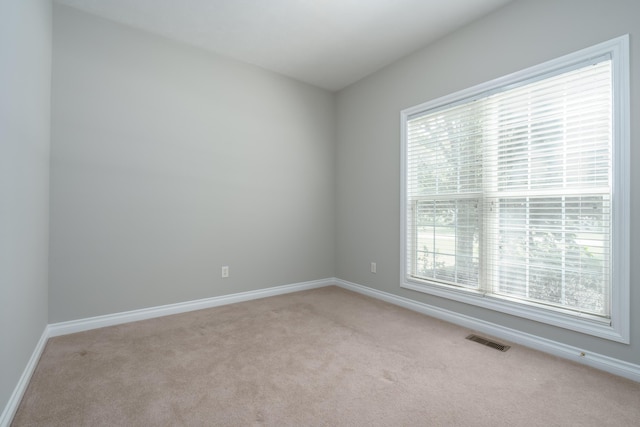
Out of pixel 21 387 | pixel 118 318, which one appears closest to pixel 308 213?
pixel 118 318

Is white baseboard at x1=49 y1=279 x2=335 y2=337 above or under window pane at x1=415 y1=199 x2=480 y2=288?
under

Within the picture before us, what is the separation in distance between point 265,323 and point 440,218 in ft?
6.51

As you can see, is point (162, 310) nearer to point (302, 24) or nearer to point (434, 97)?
point (302, 24)

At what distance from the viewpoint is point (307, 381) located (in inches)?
70.9

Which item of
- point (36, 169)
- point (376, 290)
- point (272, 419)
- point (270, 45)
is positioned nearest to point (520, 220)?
point (376, 290)

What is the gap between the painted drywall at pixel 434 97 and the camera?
1919 millimetres

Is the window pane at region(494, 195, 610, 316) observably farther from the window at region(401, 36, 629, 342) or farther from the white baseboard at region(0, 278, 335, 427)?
the white baseboard at region(0, 278, 335, 427)

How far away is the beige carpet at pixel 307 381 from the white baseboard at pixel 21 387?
4 cm

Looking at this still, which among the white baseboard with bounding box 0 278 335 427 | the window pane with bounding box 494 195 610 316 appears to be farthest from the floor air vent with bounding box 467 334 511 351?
the white baseboard with bounding box 0 278 335 427

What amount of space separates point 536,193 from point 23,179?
346 cm

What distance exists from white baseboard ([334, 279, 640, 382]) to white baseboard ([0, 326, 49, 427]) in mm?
3011

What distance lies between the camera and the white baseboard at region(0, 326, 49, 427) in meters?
1.39

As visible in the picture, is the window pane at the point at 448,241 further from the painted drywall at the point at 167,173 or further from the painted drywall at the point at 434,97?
the painted drywall at the point at 167,173

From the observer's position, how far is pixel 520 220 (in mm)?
2379
